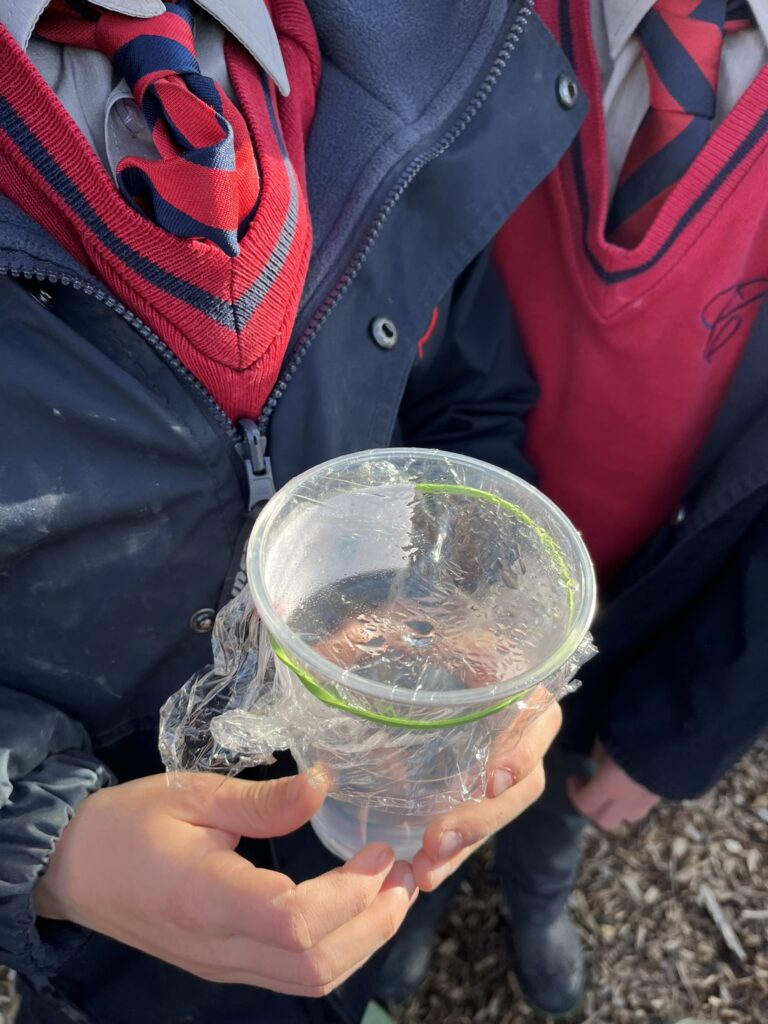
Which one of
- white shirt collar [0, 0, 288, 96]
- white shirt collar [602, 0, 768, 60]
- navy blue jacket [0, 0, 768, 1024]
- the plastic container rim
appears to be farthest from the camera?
white shirt collar [602, 0, 768, 60]

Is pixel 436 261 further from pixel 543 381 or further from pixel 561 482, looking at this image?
pixel 561 482

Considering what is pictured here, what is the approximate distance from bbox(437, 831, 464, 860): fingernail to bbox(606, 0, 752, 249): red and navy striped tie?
74 centimetres

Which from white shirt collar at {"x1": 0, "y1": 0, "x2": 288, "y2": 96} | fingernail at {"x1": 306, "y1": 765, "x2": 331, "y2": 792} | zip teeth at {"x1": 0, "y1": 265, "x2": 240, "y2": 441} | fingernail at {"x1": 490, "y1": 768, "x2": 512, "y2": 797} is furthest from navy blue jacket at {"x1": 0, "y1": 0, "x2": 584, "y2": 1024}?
fingernail at {"x1": 490, "y1": 768, "x2": 512, "y2": 797}

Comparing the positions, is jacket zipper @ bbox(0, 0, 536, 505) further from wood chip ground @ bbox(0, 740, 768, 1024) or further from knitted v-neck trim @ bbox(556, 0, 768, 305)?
wood chip ground @ bbox(0, 740, 768, 1024)

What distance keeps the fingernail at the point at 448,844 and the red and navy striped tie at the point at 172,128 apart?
541 mm

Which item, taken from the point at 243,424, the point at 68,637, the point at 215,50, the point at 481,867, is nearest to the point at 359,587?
the point at 243,424

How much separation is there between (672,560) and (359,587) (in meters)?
0.53

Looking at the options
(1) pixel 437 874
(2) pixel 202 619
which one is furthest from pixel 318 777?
(2) pixel 202 619

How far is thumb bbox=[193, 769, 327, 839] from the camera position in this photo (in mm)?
699

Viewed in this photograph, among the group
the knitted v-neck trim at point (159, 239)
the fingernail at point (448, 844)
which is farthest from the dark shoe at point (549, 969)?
the knitted v-neck trim at point (159, 239)

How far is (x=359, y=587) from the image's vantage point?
30.9 inches

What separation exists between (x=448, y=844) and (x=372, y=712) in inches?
9.1

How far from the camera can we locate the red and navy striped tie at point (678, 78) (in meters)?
→ 0.92

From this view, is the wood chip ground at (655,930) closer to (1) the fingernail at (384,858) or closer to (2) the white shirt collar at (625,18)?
(1) the fingernail at (384,858)
